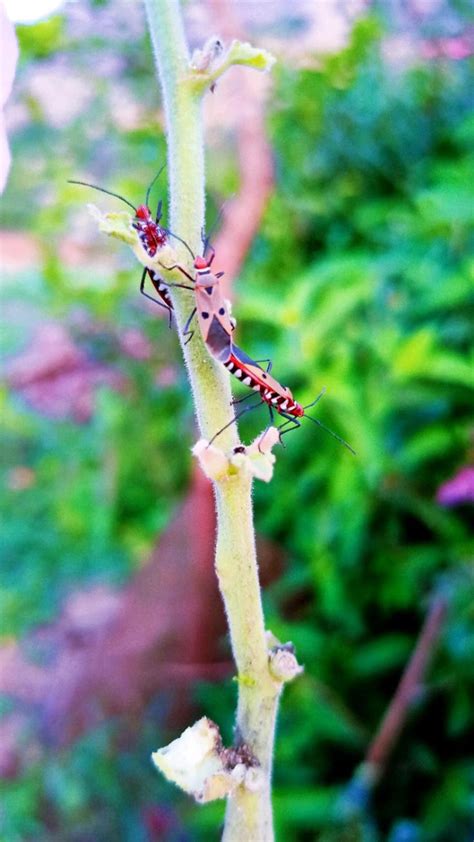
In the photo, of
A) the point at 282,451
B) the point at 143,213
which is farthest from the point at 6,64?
the point at 282,451

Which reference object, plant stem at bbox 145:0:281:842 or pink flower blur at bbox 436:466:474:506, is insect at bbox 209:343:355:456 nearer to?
plant stem at bbox 145:0:281:842

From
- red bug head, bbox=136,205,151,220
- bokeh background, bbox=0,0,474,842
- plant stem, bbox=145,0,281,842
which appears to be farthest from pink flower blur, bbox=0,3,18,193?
bokeh background, bbox=0,0,474,842

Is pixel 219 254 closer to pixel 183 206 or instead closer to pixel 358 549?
pixel 358 549

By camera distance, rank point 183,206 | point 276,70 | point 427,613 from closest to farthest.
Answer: point 183,206
point 427,613
point 276,70

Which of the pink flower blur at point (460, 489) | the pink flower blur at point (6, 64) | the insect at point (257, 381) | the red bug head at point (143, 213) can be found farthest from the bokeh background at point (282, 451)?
the pink flower blur at point (6, 64)

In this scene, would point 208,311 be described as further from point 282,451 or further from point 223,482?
point 282,451

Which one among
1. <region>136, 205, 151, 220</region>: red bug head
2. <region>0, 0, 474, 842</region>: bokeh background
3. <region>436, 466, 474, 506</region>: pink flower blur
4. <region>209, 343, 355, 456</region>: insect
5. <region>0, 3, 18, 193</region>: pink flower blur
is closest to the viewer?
<region>0, 3, 18, 193</region>: pink flower blur

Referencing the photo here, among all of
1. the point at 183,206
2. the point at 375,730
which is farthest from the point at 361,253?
the point at 183,206

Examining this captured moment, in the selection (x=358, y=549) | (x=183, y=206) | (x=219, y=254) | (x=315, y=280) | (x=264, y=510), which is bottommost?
(x=183, y=206)

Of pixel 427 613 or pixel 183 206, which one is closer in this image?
pixel 183 206
